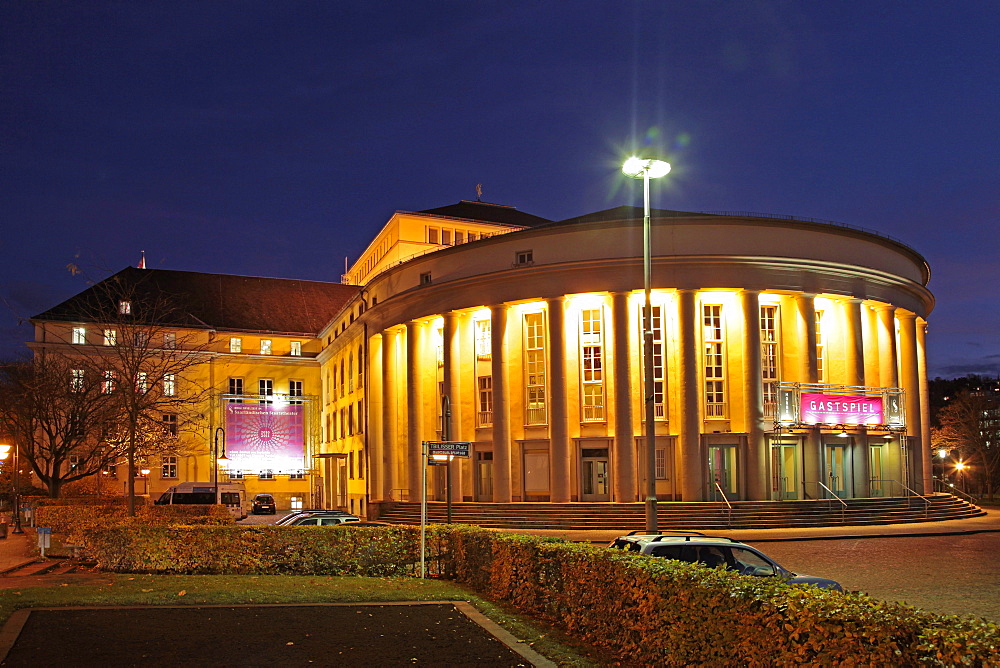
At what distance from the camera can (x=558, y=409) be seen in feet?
136

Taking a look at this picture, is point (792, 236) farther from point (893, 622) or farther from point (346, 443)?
point (893, 622)

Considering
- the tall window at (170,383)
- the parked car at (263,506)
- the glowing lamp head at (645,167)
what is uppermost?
the glowing lamp head at (645,167)

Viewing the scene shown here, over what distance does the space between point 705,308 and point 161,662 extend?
114 ft

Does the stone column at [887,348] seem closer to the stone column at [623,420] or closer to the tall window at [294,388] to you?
the stone column at [623,420]

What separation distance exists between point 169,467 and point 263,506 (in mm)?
13239

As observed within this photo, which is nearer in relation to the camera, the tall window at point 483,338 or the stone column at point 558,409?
the stone column at point 558,409

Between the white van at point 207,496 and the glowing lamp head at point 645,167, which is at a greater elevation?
the glowing lamp head at point 645,167

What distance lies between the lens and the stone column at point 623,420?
131ft

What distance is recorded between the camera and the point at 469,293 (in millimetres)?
44844

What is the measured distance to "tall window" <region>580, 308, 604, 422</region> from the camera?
140 ft

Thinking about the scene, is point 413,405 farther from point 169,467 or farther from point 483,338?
point 169,467

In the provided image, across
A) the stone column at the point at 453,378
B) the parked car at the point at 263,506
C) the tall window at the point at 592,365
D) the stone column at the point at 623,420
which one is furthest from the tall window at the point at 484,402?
the parked car at the point at 263,506

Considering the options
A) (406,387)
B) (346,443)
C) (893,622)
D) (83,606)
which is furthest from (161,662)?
(346,443)

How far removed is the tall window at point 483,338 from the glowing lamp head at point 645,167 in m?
26.5
